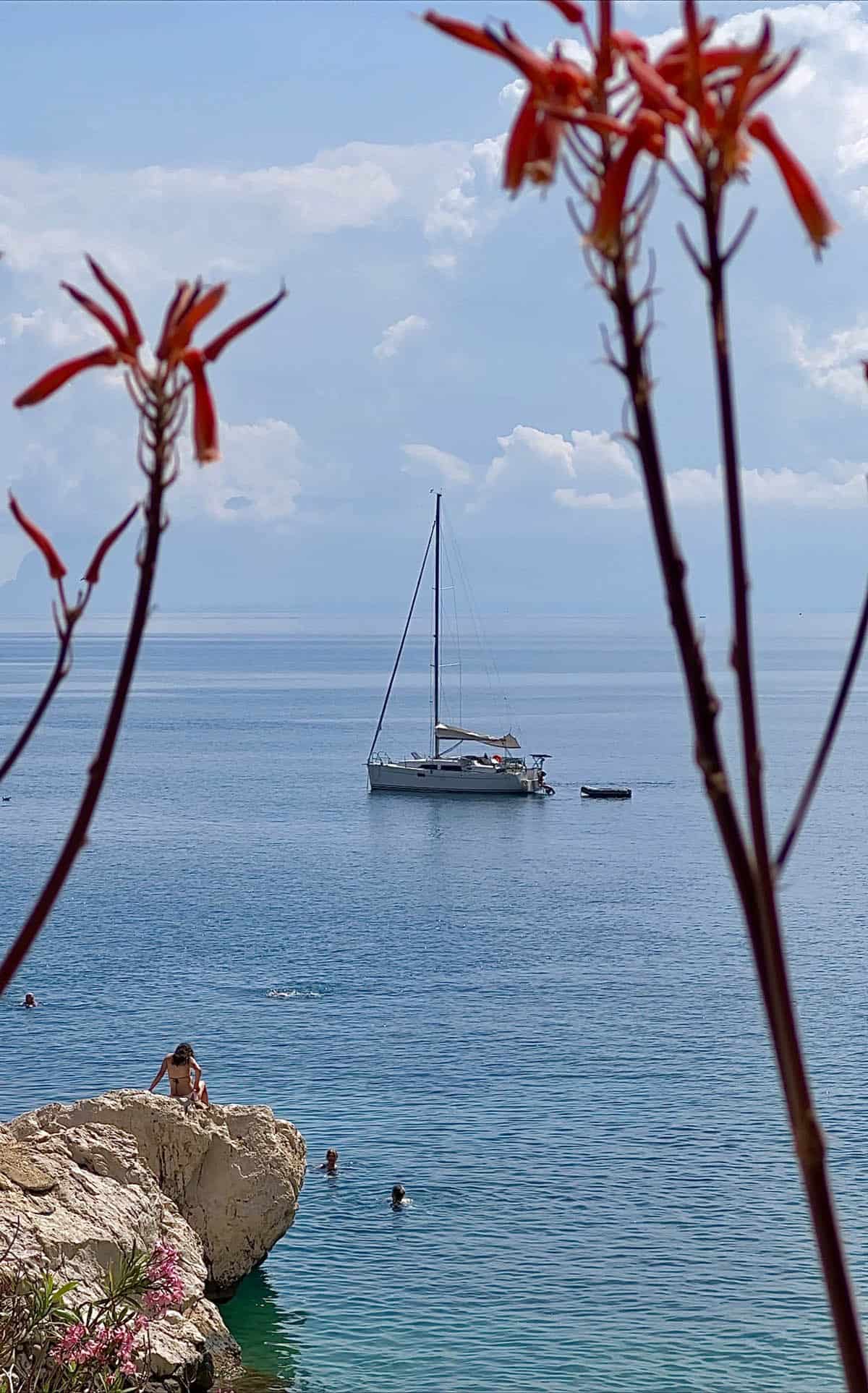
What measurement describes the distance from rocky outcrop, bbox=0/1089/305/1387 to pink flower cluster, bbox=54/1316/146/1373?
1372mm

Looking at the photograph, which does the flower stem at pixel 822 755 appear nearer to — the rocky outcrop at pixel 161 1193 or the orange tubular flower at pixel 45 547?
the orange tubular flower at pixel 45 547

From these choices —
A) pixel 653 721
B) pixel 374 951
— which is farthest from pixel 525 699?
pixel 374 951

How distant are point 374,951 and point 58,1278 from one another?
132ft

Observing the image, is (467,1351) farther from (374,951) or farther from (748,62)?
(374,951)

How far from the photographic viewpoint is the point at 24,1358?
13.5m

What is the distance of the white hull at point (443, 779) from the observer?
9300 centimetres

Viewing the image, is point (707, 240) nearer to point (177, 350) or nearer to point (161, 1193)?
point (177, 350)

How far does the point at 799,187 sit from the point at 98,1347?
41.2 ft

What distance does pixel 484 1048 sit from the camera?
1706 inches

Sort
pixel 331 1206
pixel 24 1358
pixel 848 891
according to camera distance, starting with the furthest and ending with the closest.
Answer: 1. pixel 848 891
2. pixel 331 1206
3. pixel 24 1358

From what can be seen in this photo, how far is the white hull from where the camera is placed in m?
93.0

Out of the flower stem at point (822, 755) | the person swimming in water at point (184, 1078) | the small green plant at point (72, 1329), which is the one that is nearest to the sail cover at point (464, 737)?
the person swimming in water at point (184, 1078)

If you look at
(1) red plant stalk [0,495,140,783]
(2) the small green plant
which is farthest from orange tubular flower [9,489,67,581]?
(2) the small green plant

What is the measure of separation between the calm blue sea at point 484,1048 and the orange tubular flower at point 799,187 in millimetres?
23959
